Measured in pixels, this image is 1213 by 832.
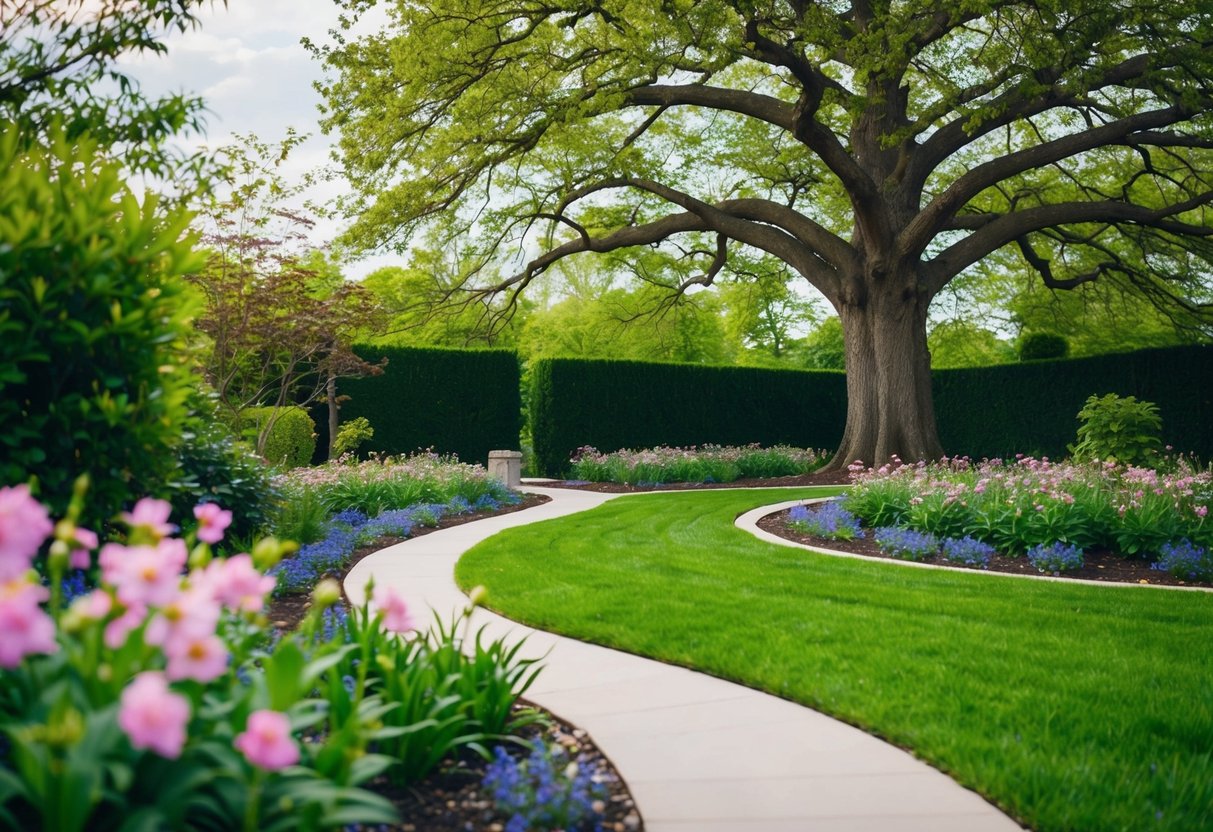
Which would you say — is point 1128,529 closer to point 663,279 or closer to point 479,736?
point 479,736

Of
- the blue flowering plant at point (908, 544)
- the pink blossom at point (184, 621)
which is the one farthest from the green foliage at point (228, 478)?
the blue flowering plant at point (908, 544)

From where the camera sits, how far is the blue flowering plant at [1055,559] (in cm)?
766

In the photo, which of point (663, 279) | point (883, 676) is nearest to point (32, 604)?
point (883, 676)

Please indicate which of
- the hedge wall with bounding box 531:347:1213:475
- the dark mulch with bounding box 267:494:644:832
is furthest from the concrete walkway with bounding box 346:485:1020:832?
the hedge wall with bounding box 531:347:1213:475

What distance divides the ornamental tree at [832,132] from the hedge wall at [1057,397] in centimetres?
223

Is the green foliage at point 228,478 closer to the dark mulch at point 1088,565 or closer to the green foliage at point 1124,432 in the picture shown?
the dark mulch at point 1088,565

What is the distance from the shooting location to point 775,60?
13562mm

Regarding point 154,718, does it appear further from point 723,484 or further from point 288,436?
point 723,484

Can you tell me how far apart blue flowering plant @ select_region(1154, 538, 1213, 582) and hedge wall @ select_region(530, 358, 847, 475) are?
11.7 m

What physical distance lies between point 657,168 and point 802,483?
7102 mm

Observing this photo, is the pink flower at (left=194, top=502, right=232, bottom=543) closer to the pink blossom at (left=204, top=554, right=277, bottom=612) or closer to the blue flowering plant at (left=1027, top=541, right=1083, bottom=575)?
the pink blossom at (left=204, top=554, right=277, bottom=612)

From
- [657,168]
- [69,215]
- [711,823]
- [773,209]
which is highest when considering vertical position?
[657,168]

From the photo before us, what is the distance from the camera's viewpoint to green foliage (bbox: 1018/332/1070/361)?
66.2ft

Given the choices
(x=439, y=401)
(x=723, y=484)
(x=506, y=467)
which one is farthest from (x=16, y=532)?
(x=439, y=401)
